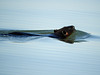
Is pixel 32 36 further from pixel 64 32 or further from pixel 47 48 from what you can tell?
pixel 47 48

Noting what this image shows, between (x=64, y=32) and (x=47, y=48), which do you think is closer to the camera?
(x=47, y=48)

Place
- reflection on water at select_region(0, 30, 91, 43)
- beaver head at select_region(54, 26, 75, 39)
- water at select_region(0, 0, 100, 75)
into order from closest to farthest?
1. water at select_region(0, 0, 100, 75)
2. reflection on water at select_region(0, 30, 91, 43)
3. beaver head at select_region(54, 26, 75, 39)

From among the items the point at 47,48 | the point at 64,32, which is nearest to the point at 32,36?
the point at 64,32

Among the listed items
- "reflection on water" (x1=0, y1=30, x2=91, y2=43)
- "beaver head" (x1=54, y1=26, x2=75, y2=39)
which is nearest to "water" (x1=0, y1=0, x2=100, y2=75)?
"reflection on water" (x1=0, y1=30, x2=91, y2=43)

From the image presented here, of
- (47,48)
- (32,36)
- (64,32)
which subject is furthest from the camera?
(64,32)

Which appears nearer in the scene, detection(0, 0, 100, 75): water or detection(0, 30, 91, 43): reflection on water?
detection(0, 0, 100, 75): water

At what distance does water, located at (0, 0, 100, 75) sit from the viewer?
25.5 ft

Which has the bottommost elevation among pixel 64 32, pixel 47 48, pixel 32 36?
pixel 47 48

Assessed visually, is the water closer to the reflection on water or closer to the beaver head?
the reflection on water

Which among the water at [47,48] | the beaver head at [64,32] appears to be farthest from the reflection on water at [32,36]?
the beaver head at [64,32]

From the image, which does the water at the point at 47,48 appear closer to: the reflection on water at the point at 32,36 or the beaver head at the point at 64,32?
the reflection on water at the point at 32,36

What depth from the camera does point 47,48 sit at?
32.9 ft

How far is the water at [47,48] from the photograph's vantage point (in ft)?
25.5

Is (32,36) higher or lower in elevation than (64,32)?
lower
